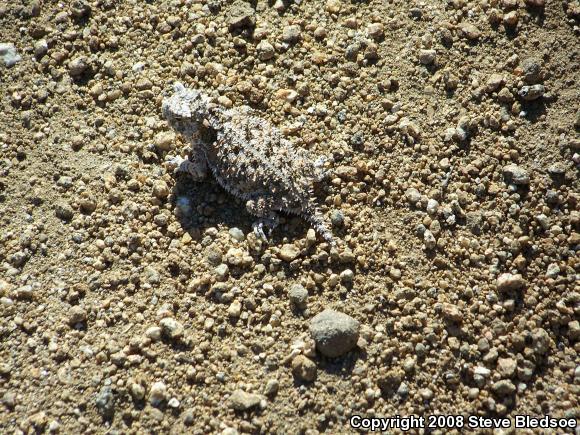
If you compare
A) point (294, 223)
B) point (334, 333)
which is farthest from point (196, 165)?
point (334, 333)

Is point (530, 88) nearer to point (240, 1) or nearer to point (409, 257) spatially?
point (409, 257)

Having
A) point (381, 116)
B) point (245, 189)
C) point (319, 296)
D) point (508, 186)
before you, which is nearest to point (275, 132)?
point (245, 189)

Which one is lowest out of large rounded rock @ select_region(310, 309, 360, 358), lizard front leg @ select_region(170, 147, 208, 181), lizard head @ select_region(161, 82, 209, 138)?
large rounded rock @ select_region(310, 309, 360, 358)

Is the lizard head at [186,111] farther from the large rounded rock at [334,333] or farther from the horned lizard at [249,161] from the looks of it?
the large rounded rock at [334,333]

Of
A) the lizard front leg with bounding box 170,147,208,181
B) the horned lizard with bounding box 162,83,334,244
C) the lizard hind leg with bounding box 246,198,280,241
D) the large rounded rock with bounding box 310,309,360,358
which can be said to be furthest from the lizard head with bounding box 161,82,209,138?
the large rounded rock with bounding box 310,309,360,358

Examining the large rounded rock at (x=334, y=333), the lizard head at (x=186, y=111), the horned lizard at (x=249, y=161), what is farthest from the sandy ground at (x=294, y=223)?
the lizard head at (x=186, y=111)

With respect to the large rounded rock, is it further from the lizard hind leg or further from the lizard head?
the lizard head
